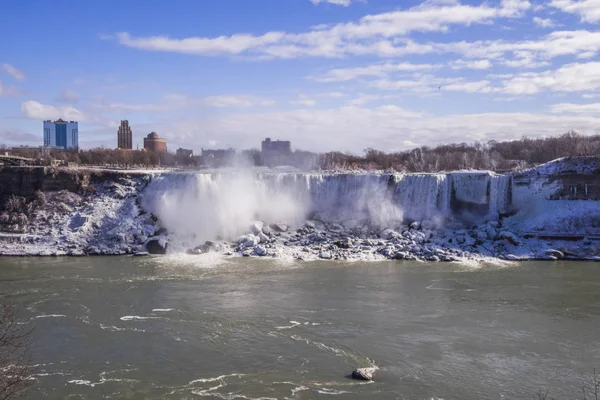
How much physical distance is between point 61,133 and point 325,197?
8060 cm

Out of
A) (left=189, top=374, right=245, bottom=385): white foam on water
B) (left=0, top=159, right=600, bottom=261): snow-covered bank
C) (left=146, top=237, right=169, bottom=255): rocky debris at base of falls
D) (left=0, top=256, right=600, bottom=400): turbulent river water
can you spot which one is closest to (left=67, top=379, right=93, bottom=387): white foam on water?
(left=0, top=256, right=600, bottom=400): turbulent river water

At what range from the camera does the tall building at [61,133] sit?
9588 centimetres

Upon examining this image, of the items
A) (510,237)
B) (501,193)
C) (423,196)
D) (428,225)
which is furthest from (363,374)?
(501,193)

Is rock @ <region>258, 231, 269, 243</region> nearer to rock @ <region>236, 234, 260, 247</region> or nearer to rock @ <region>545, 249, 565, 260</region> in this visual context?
rock @ <region>236, 234, 260, 247</region>

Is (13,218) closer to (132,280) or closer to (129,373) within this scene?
(132,280)

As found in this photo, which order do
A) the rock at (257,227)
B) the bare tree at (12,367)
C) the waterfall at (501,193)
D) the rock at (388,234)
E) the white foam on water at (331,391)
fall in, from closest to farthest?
the bare tree at (12,367)
the white foam on water at (331,391)
the rock at (388,234)
the rock at (257,227)
the waterfall at (501,193)

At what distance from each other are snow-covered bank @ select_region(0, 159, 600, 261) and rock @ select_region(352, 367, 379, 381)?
502 inches

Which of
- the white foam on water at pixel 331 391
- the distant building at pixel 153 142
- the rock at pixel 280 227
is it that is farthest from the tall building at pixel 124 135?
the white foam on water at pixel 331 391

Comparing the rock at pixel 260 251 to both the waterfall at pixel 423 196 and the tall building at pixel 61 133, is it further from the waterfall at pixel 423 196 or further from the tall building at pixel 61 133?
the tall building at pixel 61 133

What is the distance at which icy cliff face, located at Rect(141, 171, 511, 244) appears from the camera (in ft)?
94.5

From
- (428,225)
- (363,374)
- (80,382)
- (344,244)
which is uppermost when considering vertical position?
(428,225)

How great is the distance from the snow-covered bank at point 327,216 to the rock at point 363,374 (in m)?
12.8

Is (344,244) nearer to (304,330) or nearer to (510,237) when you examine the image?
(510,237)

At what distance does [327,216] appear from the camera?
30.0 m
